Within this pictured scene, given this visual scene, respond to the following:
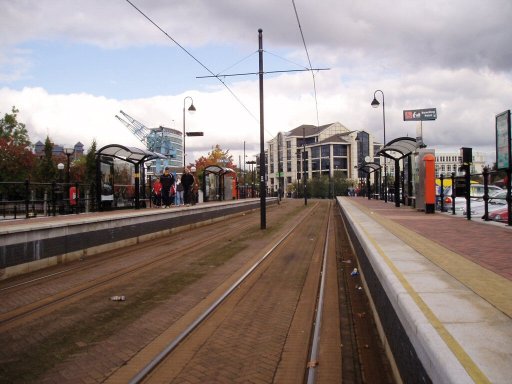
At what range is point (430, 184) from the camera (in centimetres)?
1866

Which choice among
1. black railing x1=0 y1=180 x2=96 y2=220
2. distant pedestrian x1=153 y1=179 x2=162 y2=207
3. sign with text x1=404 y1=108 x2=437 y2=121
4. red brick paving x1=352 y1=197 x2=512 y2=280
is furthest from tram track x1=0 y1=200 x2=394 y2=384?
sign with text x1=404 y1=108 x2=437 y2=121

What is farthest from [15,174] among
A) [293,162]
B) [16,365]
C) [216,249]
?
[293,162]

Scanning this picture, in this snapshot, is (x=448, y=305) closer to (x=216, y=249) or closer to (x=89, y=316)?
(x=89, y=316)

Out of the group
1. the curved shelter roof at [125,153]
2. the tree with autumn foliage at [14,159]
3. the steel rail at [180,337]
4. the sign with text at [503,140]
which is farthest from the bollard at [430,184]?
the tree with autumn foliage at [14,159]

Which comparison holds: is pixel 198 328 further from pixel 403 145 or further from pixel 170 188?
pixel 403 145

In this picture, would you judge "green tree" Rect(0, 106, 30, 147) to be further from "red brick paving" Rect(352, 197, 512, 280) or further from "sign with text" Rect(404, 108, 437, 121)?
"red brick paving" Rect(352, 197, 512, 280)

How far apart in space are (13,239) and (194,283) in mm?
3735

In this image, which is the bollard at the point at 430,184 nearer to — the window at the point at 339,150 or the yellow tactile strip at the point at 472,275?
the yellow tactile strip at the point at 472,275

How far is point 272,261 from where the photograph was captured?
10.6m

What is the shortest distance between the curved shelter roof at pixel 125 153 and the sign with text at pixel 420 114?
18227mm

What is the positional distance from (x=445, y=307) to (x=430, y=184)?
1550 cm

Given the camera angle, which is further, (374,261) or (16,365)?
(374,261)

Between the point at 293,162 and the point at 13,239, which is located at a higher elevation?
the point at 293,162

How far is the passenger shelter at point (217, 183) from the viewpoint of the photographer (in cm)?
3256
